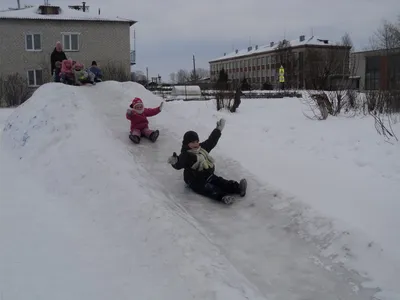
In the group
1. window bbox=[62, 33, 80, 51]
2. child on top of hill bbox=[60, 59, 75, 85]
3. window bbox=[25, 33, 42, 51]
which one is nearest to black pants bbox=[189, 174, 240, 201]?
child on top of hill bbox=[60, 59, 75, 85]

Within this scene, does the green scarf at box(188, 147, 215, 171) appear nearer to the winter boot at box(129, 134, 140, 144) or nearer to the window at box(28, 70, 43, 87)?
the winter boot at box(129, 134, 140, 144)

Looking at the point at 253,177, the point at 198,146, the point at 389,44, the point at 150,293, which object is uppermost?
the point at 389,44

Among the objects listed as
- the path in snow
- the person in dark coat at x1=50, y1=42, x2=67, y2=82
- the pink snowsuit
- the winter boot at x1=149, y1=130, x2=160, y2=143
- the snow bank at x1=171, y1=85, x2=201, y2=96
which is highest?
the person in dark coat at x1=50, y1=42, x2=67, y2=82

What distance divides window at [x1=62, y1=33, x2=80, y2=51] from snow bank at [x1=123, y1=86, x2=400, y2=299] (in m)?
26.8

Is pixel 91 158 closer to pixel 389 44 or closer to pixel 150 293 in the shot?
pixel 150 293

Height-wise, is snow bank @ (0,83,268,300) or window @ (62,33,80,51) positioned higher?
window @ (62,33,80,51)

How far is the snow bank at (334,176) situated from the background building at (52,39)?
26148 mm

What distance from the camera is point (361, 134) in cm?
968

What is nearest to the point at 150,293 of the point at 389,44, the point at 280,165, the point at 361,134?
the point at 280,165

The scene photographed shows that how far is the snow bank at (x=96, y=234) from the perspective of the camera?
3.44 meters

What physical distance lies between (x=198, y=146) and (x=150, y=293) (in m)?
2.58

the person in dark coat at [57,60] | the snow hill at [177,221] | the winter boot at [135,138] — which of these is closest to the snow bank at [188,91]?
the person in dark coat at [57,60]

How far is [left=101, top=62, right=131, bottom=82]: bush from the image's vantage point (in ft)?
99.2

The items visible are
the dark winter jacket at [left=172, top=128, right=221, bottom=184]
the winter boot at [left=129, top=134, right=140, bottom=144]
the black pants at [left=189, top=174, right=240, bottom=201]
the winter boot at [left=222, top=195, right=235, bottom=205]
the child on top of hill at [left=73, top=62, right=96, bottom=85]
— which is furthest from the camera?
the child on top of hill at [left=73, top=62, right=96, bottom=85]
